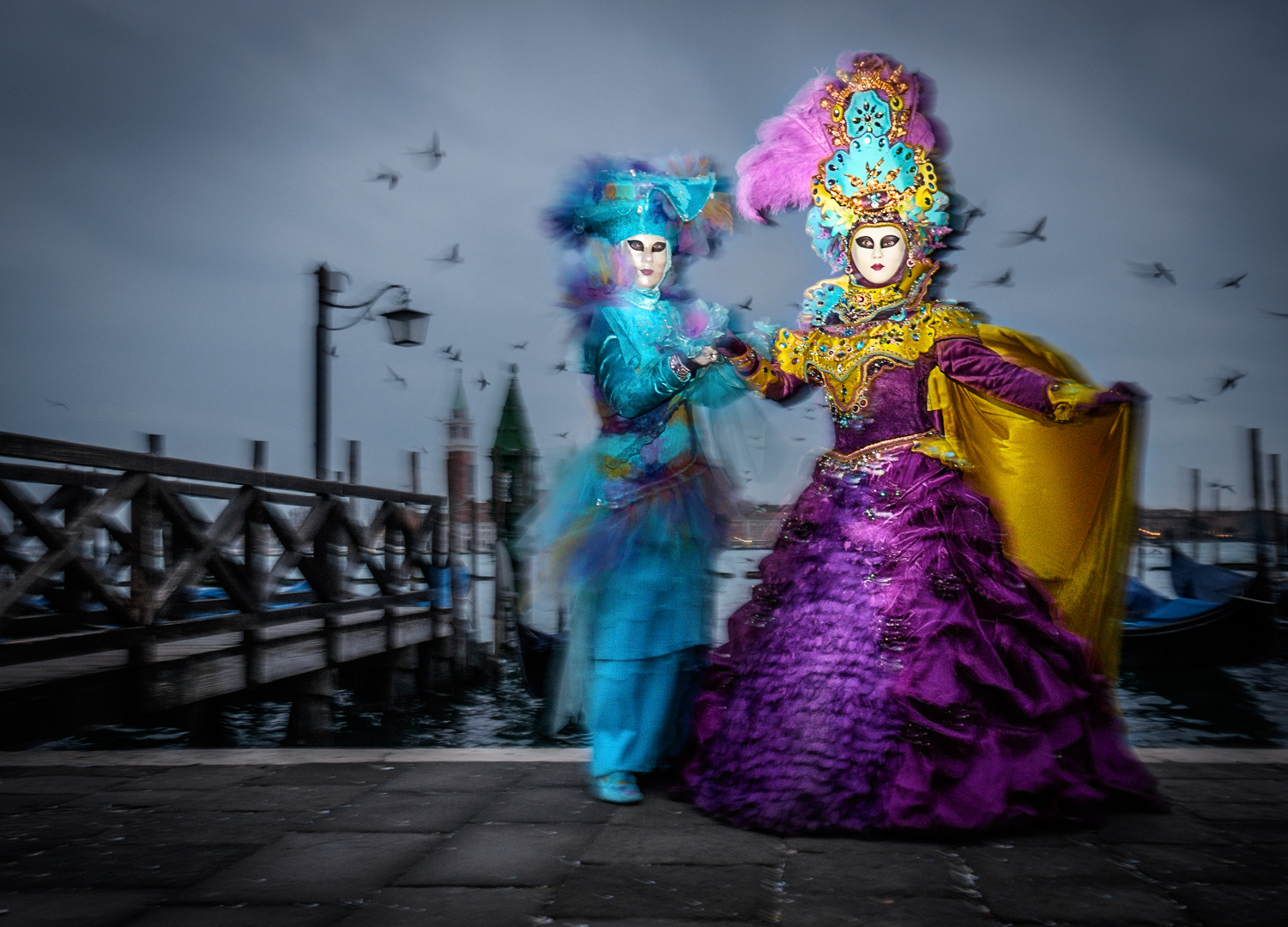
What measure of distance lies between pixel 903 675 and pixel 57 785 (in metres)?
2.82

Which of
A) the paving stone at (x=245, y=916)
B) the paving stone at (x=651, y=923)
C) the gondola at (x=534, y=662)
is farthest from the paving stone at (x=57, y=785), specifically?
the gondola at (x=534, y=662)

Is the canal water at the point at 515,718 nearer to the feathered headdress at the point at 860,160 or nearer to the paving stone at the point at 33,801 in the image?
the paving stone at the point at 33,801

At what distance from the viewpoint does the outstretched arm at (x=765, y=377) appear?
3.16 metres

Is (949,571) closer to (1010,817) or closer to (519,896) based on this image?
(1010,817)

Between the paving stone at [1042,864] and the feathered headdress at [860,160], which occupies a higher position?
the feathered headdress at [860,160]

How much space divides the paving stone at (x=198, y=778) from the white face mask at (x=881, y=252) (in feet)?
8.93

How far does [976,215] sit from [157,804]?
10.6 feet

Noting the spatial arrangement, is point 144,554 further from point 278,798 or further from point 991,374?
point 991,374

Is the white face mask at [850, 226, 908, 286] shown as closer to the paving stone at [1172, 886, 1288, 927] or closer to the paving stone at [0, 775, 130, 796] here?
the paving stone at [1172, 886, 1288, 927]

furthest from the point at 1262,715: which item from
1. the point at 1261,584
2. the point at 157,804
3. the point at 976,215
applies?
the point at 157,804

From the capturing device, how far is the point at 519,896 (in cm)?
210

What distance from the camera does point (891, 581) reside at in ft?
9.32

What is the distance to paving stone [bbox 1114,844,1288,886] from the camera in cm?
216

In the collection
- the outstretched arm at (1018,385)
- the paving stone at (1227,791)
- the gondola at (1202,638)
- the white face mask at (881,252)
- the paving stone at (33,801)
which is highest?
the white face mask at (881,252)
